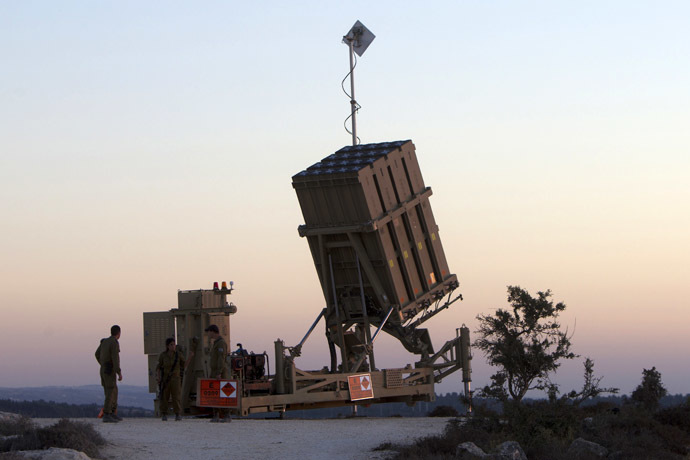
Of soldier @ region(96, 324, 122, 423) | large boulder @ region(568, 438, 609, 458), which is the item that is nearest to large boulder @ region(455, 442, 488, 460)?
large boulder @ region(568, 438, 609, 458)

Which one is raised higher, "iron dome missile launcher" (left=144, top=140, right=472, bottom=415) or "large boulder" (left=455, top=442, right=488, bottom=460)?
"iron dome missile launcher" (left=144, top=140, right=472, bottom=415)

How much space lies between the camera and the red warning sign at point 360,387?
22922 mm

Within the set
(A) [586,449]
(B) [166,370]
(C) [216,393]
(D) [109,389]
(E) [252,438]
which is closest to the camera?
(A) [586,449]

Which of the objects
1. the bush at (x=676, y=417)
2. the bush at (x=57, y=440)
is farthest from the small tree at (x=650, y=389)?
the bush at (x=57, y=440)

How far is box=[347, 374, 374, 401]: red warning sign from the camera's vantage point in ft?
75.2

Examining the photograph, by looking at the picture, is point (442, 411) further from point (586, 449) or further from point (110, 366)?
point (586, 449)

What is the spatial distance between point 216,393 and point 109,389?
244 centimetres

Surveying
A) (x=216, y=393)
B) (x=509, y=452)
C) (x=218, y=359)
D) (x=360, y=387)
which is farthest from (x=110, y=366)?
(x=509, y=452)

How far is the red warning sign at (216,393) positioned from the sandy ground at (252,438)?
406 mm

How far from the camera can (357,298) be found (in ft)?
79.2

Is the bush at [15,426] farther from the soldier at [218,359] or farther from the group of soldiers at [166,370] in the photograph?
the soldier at [218,359]

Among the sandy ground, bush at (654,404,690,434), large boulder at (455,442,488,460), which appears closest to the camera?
large boulder at (455,442,488,460)

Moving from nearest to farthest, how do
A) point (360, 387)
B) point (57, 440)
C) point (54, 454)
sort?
point (54, 454)
point (57, 440)
point (360, 387)

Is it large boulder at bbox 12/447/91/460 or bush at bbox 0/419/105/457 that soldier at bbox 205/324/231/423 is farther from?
large boulder at bbox 12/447/91/460
